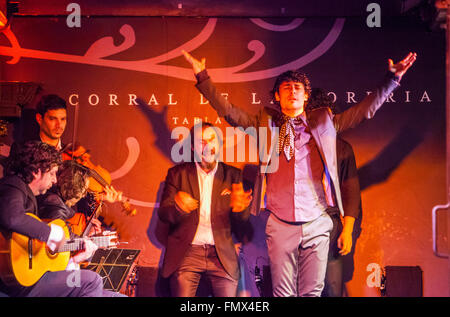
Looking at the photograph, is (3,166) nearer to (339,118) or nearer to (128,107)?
(128,107)

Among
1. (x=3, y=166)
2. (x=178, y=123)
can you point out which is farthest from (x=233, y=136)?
(x=3, y=166)

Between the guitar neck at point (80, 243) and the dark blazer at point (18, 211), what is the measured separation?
29 centimetres

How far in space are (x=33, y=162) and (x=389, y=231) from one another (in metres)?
3.63

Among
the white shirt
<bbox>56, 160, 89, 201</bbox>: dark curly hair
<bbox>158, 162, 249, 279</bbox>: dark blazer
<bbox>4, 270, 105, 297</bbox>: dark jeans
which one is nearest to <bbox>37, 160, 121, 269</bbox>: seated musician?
<bbox>56, 160, 89, 201</bbox>: dark curly hair

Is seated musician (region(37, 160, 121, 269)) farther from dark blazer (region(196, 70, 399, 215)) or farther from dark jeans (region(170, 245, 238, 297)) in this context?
dark blazer (region(196, 70, 399, 215))

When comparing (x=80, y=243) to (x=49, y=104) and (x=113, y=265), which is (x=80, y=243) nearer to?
(x=113, y=265)

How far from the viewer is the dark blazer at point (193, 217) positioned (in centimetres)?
462

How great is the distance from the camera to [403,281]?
4.79m

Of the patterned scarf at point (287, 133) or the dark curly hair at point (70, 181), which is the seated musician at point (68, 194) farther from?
the patterned scarf at point (287, 133)

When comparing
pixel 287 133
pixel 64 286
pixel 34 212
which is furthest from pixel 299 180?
pixel 34 212

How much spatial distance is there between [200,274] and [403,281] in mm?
2006

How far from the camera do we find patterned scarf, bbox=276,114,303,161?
4.45 m

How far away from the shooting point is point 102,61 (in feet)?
17.7
